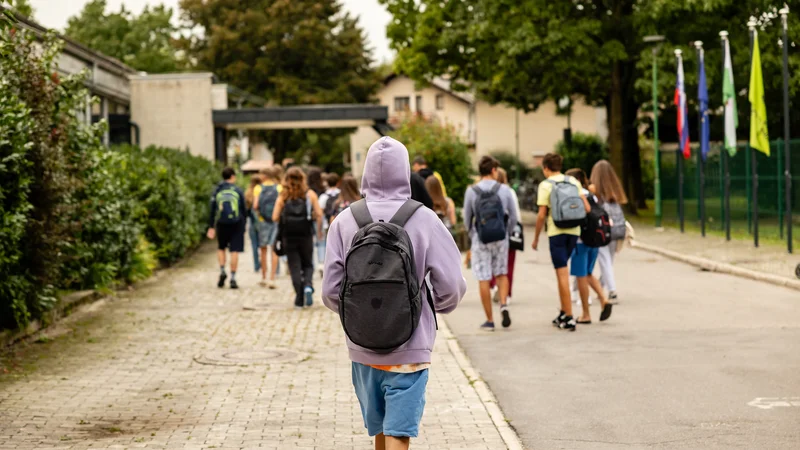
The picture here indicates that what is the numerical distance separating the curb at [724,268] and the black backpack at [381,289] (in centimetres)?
1174

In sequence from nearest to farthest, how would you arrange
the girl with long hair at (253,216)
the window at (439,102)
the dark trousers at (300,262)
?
the dark trousers at (300,262) → the girl with long hair at (253,216) → the window at (439,102)

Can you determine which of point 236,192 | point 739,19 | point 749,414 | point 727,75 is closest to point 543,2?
point 739,19

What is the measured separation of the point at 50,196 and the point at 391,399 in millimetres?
6899

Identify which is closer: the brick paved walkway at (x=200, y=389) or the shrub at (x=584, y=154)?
the brick paved walkway at (x=200, y=389)

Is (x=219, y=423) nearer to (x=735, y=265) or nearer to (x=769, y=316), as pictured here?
(x=769, y=316)

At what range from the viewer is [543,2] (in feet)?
108

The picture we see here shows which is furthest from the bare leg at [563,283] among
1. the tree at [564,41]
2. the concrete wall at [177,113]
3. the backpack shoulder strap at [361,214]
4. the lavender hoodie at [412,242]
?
the concrete wall at [177,113]

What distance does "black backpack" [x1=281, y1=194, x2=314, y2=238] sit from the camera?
13.8 metres

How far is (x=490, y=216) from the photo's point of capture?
37.2 ft

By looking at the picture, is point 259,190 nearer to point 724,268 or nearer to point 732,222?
point 724,268

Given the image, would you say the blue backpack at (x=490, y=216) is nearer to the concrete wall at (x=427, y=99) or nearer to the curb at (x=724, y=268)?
the curb at (x=724, y=268)

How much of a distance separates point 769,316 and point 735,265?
21.1 ft

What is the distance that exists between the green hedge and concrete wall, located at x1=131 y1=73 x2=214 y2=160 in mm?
23974

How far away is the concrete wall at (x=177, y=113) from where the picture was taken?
132 feet
